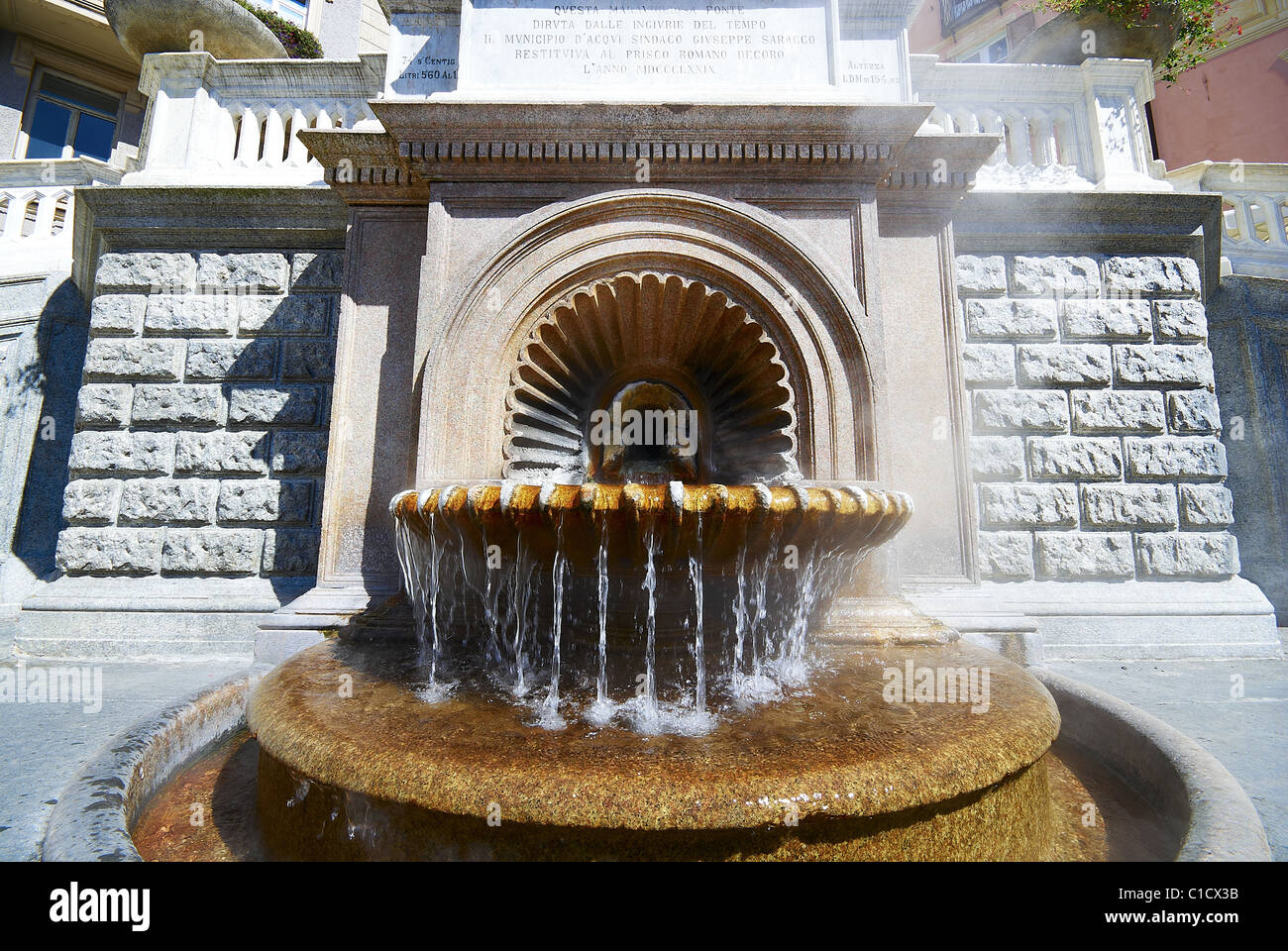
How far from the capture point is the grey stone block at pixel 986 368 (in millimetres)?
5371

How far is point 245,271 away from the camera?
5715 millimetres

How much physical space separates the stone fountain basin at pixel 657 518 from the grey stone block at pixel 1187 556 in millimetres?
4052

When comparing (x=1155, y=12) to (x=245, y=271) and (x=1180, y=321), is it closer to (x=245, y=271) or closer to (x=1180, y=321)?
(x=1180, y=321)

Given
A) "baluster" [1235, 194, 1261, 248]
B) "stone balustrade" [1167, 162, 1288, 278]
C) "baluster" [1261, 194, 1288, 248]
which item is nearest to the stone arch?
"stone balustrade" [1167, 162, 1288, 278]

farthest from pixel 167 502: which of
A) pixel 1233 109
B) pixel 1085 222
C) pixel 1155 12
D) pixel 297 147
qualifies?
pixel 1233 109

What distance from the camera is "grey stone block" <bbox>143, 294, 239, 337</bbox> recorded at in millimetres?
5625

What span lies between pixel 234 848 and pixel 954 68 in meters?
7.95

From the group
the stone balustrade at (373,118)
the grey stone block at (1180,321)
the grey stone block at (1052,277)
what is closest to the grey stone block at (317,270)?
the stone balustrade at (373,118)

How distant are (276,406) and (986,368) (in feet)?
21.6

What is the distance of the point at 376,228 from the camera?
186 inches

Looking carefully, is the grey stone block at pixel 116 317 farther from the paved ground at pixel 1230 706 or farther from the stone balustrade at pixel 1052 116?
the paved ground at pixel 1230 706
